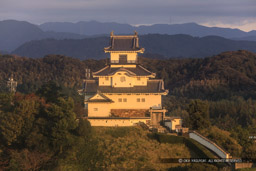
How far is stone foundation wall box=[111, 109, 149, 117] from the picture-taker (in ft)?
151

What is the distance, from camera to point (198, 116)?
1690 inches

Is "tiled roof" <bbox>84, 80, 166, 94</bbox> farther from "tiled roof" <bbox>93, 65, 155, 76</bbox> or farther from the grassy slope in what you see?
the grassy slope

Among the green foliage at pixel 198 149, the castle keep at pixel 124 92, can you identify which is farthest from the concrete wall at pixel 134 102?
the green foliage at pixel 198 149

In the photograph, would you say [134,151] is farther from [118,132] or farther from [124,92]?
[124,92]

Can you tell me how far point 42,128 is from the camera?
38625 millimetres

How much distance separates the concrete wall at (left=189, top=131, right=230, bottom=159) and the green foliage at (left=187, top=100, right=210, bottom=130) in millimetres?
2160

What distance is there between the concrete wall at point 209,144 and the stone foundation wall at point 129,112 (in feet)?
21.8

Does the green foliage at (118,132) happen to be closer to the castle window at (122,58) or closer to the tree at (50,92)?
the tree at (50,92)

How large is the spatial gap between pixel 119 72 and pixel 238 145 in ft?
50.2

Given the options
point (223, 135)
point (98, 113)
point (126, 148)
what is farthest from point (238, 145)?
point (98, 113)

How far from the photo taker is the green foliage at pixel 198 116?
42.9 metres

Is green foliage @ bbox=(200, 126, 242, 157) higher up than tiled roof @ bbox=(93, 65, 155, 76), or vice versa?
tiled roof @ bbox=(93, 65, 155, 76)

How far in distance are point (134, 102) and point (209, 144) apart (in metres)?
11.4

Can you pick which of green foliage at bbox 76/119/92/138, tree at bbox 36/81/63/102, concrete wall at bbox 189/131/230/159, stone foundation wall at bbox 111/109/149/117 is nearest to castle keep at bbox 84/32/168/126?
stone foundation wall at bbox 111/109/149/117
